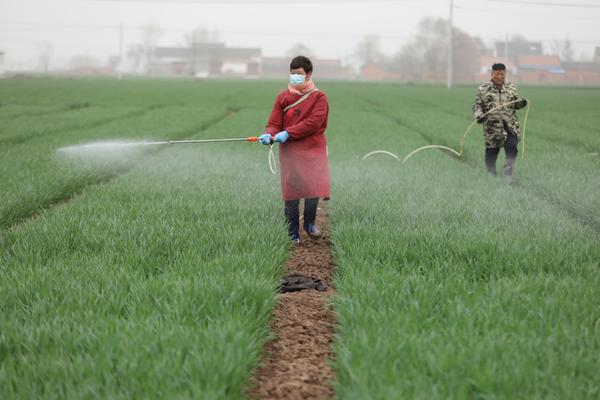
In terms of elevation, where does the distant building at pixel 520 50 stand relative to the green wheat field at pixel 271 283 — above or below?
above

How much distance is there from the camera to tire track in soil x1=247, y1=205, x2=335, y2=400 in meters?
2.96

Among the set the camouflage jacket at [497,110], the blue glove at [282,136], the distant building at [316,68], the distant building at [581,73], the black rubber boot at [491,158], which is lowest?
the black rubber boot at [491,158]

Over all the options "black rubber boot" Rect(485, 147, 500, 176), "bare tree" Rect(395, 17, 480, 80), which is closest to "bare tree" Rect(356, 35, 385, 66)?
"bare tree" Rect(395, 17, 480, 80)

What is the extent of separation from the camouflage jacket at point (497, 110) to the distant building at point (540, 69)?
8885 cm

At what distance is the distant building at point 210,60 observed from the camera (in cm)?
13212

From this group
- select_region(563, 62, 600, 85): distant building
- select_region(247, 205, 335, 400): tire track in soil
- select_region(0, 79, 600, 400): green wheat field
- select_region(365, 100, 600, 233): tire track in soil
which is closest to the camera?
select_region(0, 79, 600, 400): green wheat field

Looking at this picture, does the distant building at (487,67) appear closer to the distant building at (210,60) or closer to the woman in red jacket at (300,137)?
the distant building at (210,60)

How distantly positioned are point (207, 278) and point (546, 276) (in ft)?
7.32

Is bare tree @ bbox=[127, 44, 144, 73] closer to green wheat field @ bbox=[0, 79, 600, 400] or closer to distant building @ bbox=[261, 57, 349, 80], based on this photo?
distant building @ bbox=[261, 57, 349, 80]

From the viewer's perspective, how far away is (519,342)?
10.0 feet

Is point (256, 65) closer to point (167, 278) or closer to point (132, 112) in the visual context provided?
point (132, 112)

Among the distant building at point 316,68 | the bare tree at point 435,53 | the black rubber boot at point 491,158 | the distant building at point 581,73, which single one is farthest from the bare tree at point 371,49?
the black rubber boot at point 491,158

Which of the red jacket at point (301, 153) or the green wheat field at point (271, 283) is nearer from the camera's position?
the green wheat field at point (271, 283)

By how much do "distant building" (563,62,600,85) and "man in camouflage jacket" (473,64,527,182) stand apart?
252 ft
